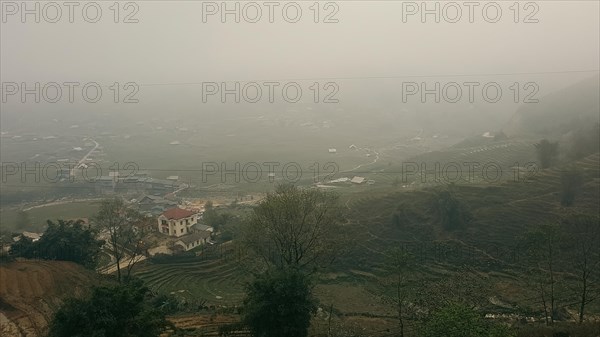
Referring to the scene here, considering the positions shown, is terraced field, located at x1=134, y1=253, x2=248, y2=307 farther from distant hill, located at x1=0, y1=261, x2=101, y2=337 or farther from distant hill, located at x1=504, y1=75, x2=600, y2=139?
distant hill, located at x1=504, y1=75, x2=600, y2=139

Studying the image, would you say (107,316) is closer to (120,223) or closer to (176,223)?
(120,223)

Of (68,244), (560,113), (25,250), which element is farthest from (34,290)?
(560,113)

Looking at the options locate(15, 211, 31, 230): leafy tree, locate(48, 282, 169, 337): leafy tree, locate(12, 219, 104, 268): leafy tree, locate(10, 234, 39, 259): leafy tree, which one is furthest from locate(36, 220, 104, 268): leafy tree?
locate(15, 211, 31, 230): leafy tree

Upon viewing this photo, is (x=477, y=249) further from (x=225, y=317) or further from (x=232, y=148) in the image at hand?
(x=232, y=148)

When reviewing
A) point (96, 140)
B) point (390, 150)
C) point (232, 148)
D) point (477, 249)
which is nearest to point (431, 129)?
point (390, 150)

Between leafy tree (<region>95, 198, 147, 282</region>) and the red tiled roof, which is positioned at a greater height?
leafy tree (<region>95, 198, 147, 282</region>)

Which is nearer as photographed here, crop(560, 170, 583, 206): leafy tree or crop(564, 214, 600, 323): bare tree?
crop(564, 214, 600, 323): bare tree
